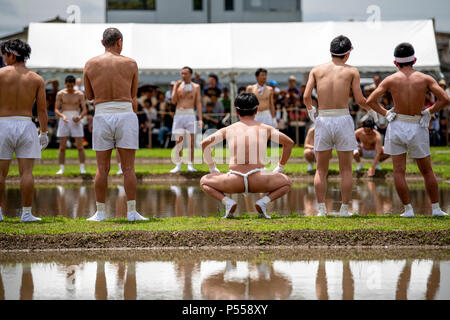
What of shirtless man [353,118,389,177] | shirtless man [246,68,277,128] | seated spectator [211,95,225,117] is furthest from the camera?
seated spectator [211,95,225,117]

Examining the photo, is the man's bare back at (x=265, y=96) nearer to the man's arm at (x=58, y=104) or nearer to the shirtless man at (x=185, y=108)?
the shirtless man at (x=185, y=108)

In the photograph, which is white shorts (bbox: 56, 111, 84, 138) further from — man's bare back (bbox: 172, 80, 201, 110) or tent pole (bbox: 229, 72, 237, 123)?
tent pole (bbox: 229, 72, 237, 123)

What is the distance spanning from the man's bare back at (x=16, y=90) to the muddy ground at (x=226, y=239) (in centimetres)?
201

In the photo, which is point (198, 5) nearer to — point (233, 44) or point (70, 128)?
point (233, 44)

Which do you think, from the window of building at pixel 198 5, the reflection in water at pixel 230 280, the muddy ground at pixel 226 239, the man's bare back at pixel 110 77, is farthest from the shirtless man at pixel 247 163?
the window of building at pixel 198 5

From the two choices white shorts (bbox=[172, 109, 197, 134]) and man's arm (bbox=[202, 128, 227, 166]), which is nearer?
man's arm (bbox=[202, 128, 227, 166])

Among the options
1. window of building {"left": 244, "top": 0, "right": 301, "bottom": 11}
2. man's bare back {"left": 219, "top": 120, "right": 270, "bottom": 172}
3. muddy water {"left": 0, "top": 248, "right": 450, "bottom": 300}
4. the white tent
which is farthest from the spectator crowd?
muddy water {"left": 0, "top": 248, "right": 450, "bottom": 300}

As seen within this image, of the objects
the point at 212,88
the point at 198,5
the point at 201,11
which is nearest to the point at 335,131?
Result: the point at 212,88

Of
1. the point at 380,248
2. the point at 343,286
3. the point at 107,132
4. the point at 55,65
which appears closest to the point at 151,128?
the point at 55,65

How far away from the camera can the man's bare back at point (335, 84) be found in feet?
32.1

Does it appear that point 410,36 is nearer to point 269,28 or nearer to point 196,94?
point 269,28

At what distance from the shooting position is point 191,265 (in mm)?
7121

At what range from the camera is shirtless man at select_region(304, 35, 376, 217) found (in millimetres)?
9781

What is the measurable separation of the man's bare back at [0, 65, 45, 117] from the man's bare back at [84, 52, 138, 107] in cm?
76
